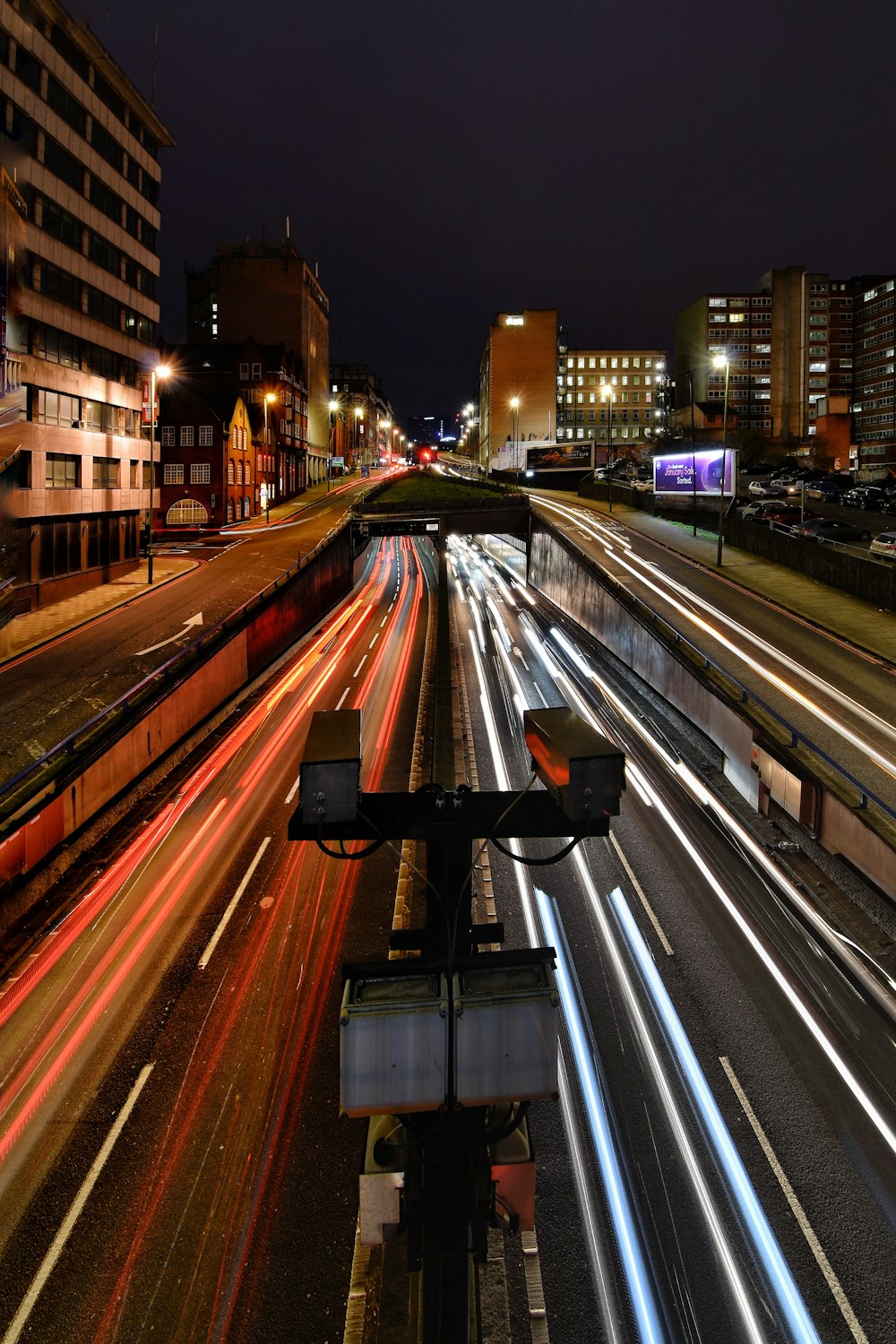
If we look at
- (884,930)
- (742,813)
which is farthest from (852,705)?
(884,930)

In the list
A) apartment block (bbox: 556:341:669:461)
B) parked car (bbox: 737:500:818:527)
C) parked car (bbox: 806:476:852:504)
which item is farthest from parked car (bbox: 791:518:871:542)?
Result: apartment block (bbox: 556:341:669:461)

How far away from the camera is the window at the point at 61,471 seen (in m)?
34.9

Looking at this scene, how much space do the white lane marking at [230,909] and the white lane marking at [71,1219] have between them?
269 centimetres

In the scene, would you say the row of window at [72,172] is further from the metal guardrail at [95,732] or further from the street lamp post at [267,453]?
the metal guardrail at [95,732]

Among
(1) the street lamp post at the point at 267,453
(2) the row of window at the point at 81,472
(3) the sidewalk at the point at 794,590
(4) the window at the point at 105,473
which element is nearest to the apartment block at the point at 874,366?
(3) the sidewalk at the point at 794,590

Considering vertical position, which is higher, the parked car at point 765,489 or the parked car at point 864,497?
the parked car at point 765,489

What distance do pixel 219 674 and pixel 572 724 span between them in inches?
922

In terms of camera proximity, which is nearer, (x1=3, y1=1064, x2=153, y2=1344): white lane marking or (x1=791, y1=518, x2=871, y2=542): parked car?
(x1=3, y1=1064, x2=153, y2=1344): white lane marking

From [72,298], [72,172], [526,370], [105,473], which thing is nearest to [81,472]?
[105,473]

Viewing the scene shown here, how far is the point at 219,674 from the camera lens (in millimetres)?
26609

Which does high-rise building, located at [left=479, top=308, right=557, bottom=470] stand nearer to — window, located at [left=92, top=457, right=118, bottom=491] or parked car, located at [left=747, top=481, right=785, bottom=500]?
parked car, located at [left=747, top=481, right=785, bottom=500]

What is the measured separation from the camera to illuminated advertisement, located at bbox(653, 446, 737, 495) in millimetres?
42812

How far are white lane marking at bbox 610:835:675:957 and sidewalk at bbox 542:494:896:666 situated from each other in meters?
14.1

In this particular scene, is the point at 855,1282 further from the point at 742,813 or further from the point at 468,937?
the point at 742,813
